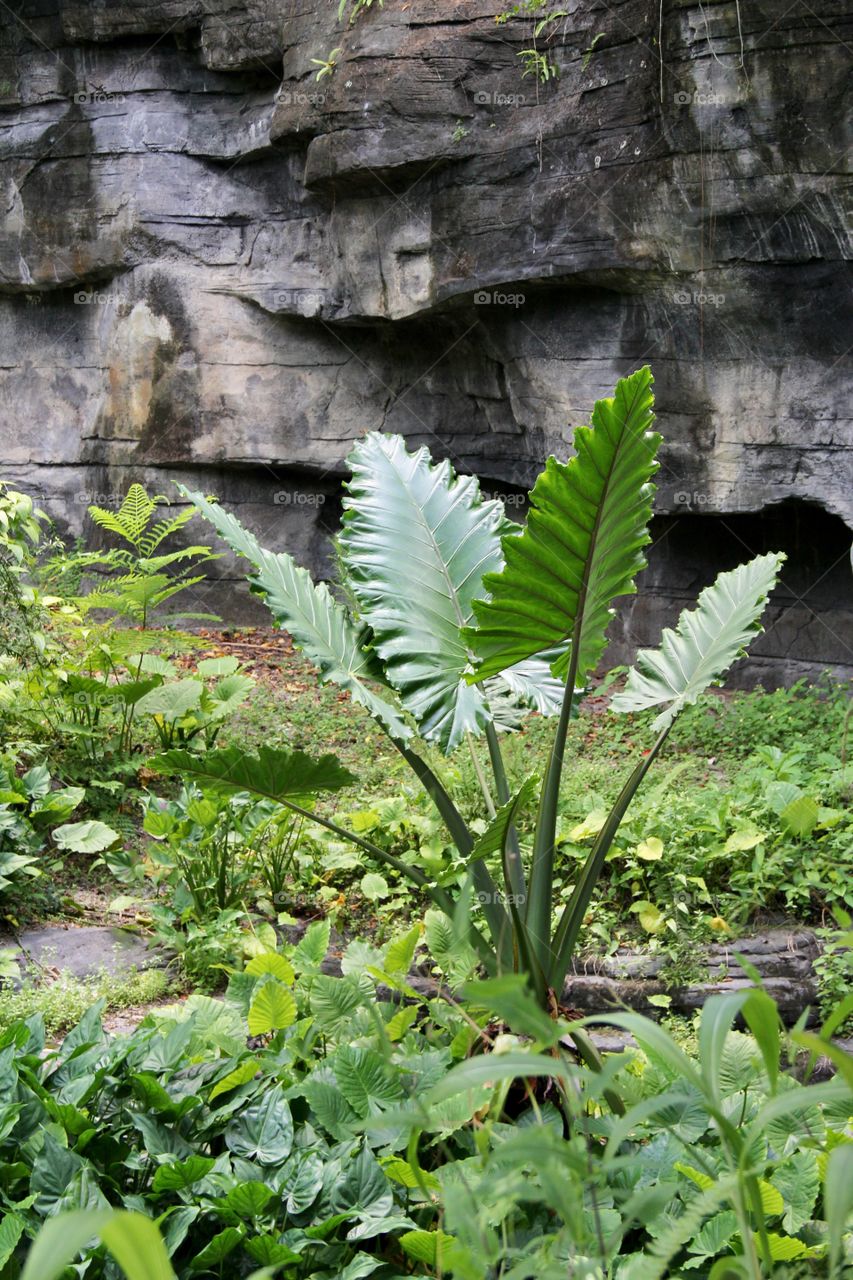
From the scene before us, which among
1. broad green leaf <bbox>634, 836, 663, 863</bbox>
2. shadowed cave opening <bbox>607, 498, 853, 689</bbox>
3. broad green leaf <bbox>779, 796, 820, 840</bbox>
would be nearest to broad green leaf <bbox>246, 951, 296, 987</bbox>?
broad green leaf <bbox>634, 836, 663, 863</bbox>

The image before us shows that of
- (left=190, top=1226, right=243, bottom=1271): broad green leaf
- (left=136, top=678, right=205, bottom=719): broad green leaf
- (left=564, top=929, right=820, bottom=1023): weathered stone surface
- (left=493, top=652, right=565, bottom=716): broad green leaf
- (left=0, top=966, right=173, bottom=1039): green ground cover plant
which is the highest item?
(left=493, top=652, right=565, bottom=716): broad green leaf

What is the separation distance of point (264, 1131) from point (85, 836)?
2647 millimetres

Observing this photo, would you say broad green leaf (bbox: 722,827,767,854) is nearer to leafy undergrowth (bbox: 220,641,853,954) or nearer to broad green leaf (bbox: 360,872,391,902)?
leafy undergrowth (bbox: 220,641,853,954)

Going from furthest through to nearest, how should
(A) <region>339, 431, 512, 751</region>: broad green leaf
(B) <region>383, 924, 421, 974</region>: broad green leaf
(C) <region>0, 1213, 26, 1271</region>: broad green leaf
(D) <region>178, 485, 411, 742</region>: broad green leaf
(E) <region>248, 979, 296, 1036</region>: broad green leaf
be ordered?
1. (D) <region>178, 485, 411, 742</region>: broad green leaf
2. (A) <region>339, 431, 512, 751</region>: broad green leaf
3. (B) <region>383, 924, 421, 974</region>: broad green leaf
4. (E) <region>248, 979, 296, 1036</region>: broad green leaf
5. (C) <region>0, 1213, 26, 1271</region>: broad green leaf

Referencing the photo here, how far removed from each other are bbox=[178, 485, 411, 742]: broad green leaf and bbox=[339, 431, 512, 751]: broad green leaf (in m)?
0.14

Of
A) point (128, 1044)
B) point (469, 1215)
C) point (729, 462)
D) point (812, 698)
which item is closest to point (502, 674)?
point (128, 1044)

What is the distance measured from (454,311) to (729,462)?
2.59 meters

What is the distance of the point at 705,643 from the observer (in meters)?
3.43

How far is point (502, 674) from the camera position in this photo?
3834mm

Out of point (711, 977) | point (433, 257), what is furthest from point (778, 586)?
point (711, 977)

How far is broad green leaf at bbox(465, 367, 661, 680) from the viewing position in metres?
2.41

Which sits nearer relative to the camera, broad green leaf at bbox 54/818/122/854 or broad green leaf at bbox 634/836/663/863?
broad green leaf at bbox 54/818/122/854

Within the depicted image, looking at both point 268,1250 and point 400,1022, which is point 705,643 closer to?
point 400,1022

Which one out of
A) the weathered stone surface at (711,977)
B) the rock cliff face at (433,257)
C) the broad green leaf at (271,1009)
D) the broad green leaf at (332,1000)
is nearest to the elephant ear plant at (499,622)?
the broad green leaf at (332,1000)
